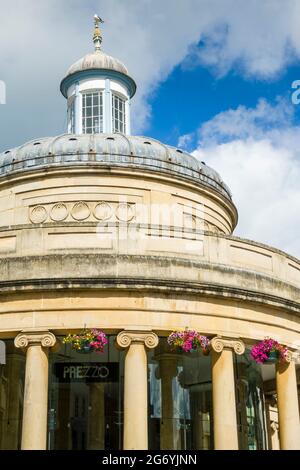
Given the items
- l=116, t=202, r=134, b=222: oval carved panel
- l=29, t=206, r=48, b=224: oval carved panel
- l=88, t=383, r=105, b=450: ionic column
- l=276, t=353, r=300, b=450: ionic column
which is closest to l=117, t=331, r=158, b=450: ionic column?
l=88, t=383, r=105, b=450: ionic column

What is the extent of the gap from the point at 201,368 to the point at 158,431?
2630 millimetres


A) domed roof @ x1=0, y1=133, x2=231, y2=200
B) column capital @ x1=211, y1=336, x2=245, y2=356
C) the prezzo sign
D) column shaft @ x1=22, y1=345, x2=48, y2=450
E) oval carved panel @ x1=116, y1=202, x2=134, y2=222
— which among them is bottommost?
column shaft @ x1=22, y1=345, x2=48, y2=450

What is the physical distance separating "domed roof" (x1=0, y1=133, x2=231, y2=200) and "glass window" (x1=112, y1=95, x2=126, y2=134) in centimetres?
606

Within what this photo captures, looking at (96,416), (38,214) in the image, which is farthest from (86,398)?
(38,214)

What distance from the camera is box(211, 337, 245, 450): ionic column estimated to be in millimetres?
19000

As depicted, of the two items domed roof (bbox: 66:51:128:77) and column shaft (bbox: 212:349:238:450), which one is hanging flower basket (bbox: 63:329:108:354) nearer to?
column shaft (bbox: 212:349:238:450)

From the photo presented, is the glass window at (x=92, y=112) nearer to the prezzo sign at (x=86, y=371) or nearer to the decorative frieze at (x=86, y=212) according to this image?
the decorative frieze at (x=86, y=212)

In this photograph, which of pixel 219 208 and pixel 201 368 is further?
pixel 219 208

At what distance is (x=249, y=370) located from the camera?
943 inches

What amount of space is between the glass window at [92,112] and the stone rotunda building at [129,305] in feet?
20.1

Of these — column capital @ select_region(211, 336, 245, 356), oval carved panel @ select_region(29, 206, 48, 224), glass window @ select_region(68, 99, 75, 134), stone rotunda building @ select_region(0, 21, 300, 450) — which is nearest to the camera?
stone rotunda building @ select_region(0, 21, 300, 450)

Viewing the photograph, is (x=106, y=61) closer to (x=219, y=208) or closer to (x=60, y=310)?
(x=219, y=208)

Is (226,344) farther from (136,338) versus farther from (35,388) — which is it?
(35,388)
